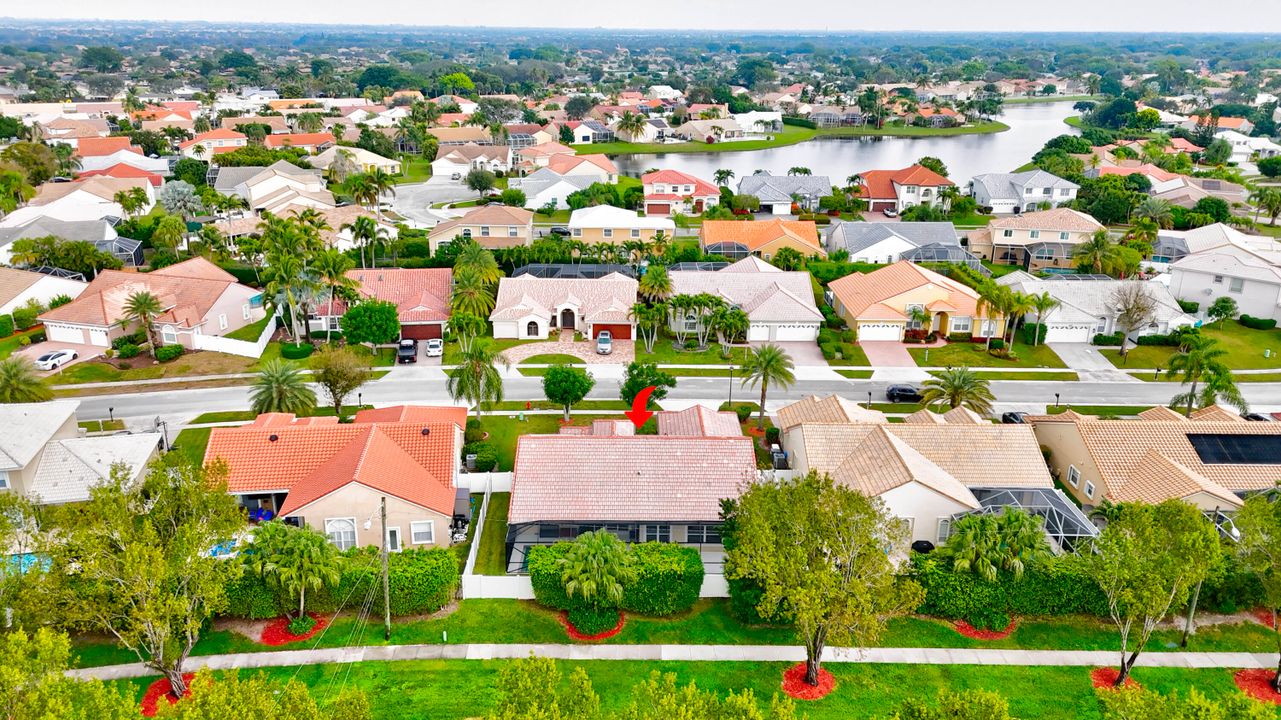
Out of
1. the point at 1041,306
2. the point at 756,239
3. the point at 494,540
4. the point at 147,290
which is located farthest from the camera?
the point at 756,239

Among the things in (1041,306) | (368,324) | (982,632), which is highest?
(1041,306)

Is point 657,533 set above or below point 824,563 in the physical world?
below

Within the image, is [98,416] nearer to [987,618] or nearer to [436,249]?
[436,249]

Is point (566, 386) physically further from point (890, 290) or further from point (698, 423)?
point (890, 290)

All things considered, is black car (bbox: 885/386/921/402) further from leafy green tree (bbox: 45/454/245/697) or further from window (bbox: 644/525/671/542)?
leafy green tree (bbox: 45/454/245/697)

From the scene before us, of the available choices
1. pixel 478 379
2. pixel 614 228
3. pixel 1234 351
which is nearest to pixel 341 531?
pixel 478 379

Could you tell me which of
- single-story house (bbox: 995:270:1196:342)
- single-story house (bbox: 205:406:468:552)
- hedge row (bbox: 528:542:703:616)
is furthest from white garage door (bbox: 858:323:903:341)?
hedge row (bbox: 528:542:703:616)

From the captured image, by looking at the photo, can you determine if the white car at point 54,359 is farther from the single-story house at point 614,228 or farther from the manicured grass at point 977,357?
the manicured grass at point 977,357

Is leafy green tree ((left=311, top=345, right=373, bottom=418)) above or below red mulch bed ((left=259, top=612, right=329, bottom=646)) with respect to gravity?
above
